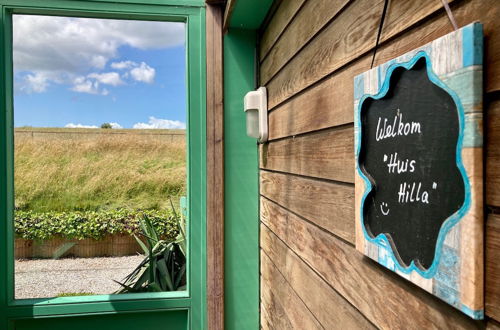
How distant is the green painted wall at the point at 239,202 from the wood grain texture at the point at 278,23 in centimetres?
18

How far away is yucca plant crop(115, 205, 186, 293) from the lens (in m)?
2.18

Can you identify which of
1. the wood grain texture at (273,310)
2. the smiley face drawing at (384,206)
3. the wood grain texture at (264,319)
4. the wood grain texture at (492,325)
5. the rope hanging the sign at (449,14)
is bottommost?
the wood grain texture at (264,319)

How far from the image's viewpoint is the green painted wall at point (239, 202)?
2.18 meters

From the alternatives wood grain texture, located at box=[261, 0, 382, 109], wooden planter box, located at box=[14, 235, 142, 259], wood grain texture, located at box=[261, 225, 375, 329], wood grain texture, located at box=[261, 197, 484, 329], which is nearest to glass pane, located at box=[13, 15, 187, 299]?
wooden planter box, located at box=[14, 235, 142, 259]

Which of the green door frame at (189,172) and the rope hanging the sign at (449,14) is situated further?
the green door frame at (189,172)

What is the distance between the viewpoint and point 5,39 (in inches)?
79.8

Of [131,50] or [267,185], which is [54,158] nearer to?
[131,50]

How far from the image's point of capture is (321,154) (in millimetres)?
1133

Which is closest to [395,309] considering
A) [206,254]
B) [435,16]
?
[435,16]

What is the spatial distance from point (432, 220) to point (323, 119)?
57 centimetres

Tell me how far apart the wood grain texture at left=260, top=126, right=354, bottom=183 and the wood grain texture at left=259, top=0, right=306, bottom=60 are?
0.44 metres

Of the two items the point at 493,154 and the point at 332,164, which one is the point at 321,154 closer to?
the point at 332,164

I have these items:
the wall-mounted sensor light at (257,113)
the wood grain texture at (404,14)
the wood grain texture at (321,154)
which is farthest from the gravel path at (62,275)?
the wood grain texture at (404,14)

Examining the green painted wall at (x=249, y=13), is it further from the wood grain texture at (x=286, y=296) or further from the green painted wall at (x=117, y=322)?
the green painted wall at (x=117, y=322)
